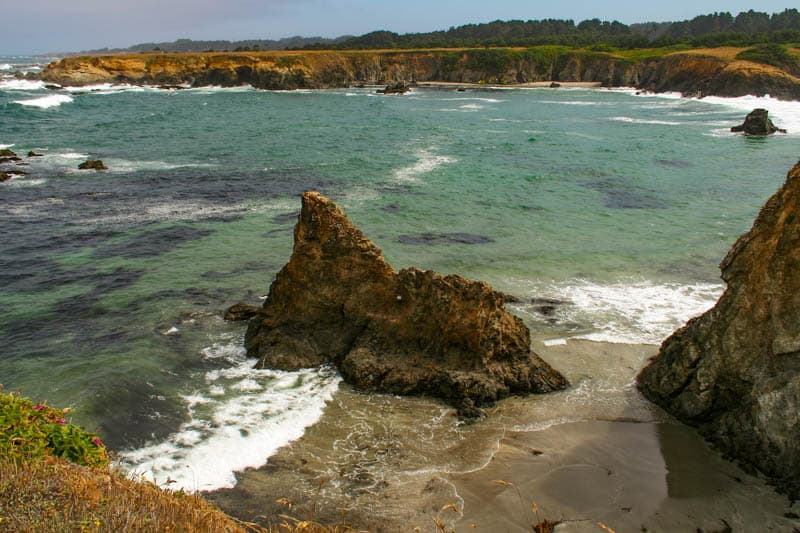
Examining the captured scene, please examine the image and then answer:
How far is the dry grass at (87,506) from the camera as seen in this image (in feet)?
19.8

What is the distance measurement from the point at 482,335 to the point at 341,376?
140 inches

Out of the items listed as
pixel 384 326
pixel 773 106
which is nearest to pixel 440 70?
pixel 773 106

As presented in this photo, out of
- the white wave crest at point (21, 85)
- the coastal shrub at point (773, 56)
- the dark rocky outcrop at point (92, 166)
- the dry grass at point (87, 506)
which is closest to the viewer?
the dry grass at point (87, 506)

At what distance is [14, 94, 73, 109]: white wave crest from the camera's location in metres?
75.0

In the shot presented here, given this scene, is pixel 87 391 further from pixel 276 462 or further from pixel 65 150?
pixel 65 150

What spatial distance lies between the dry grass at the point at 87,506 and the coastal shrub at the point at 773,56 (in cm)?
11016

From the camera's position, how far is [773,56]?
95.0 meters

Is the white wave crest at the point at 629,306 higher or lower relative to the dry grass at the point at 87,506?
lower

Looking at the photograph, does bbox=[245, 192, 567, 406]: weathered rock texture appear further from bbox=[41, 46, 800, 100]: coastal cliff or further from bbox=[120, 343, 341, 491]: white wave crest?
bbox=[41, 46, 800, 100]: coastal cliff

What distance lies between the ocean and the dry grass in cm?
136

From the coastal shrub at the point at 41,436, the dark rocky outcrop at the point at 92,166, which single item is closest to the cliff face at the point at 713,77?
the dark rocky outcrop at the point at 92,166

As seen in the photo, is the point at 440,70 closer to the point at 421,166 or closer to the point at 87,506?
the point at 421,166

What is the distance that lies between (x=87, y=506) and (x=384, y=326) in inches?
360

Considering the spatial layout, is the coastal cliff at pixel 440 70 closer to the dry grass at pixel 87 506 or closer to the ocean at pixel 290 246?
the ocean at pixel 290 246
